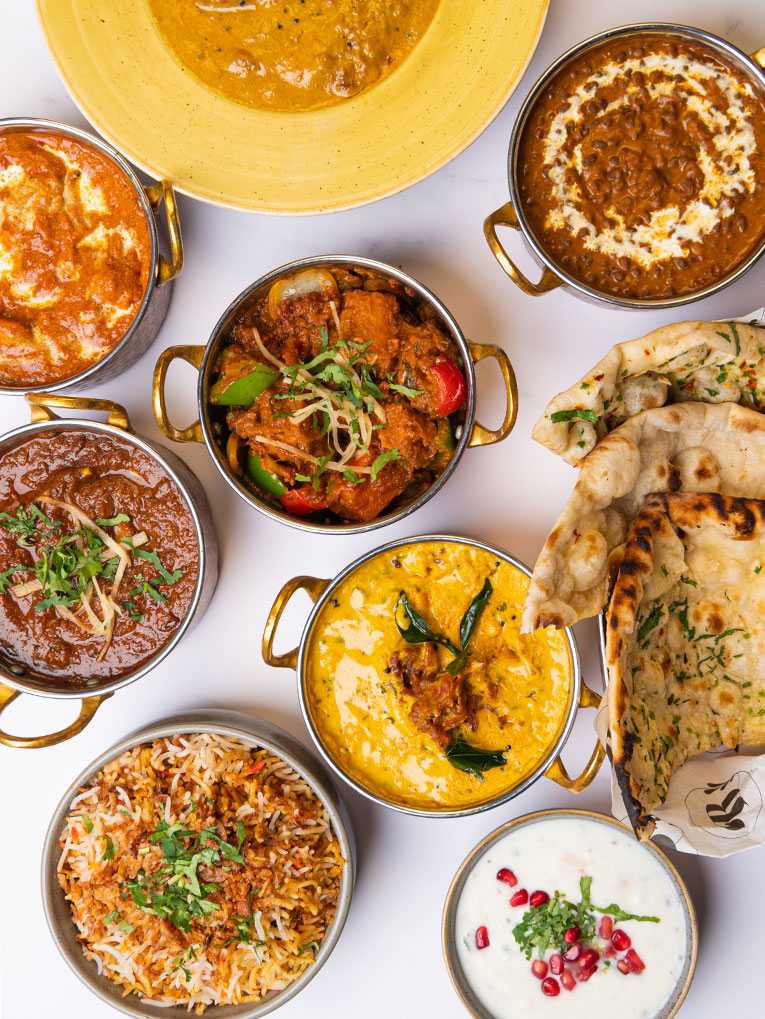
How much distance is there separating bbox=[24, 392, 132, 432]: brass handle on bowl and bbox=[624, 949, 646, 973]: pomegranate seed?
8.85 feet

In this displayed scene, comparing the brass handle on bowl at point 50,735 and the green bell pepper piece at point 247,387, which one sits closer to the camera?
the green bell pepper piece at point 247,387

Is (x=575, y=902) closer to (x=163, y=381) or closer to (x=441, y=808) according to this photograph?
(x=441, y=808)

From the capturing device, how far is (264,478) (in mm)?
2758

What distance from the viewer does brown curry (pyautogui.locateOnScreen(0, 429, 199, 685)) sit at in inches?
110

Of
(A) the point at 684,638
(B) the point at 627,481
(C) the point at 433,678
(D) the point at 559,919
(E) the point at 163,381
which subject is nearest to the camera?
(B) the point at 627,481

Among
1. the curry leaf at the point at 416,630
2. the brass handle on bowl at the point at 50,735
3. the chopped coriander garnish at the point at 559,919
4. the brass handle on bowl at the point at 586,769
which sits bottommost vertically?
the chopped coriander garnish at the point at 559,919

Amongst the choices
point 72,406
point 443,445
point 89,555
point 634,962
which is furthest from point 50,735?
A: point 634,962

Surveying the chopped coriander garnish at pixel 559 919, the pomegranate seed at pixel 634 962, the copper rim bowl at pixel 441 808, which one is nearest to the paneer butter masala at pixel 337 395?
the copper rim bowl at pixel 441 808

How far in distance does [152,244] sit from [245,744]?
183cm

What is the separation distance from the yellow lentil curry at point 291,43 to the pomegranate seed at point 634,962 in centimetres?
327

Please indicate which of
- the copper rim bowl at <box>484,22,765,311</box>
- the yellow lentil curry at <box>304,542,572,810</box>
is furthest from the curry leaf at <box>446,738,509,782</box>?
the copper rim bowl at <box>484,22,765,311</box>

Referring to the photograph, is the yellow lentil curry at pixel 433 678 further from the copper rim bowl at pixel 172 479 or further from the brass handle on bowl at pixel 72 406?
the brass handle on bowl at pixel 72 406

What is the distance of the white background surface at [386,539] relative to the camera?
2.98 m

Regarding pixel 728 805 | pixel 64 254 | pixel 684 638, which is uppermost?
pixel 64 254
